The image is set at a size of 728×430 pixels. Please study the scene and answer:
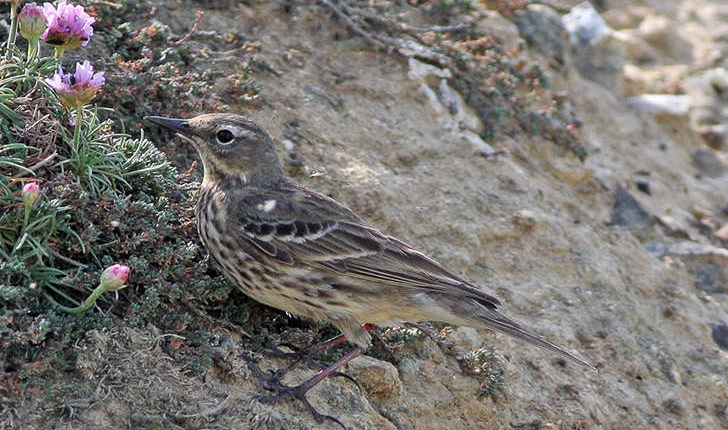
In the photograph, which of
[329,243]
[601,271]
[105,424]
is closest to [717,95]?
[601,271]

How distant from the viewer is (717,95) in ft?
38.2

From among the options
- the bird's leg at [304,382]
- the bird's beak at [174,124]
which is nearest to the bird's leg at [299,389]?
the bird's leg at [304,382]

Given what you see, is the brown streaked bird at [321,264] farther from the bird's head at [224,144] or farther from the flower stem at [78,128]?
the flower stem at [78,128]

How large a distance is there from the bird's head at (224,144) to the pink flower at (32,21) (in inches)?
36.3

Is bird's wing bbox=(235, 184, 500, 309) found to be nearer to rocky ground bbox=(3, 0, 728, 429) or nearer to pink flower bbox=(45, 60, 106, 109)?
rocky ground bbox=(3, 0, 728, 429)

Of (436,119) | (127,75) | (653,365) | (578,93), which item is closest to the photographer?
(127,75)

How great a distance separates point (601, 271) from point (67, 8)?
14.5 ft

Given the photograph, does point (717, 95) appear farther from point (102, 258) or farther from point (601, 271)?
point (102, 258)

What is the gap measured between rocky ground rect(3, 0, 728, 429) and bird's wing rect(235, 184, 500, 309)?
519 millimetres

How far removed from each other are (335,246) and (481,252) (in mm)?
1727

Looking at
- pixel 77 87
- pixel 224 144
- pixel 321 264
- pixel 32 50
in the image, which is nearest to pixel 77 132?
pixel 77 87

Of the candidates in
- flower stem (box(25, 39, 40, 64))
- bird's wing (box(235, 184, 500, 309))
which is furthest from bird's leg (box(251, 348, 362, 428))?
flower stem (box(25, 39, 40, 64))

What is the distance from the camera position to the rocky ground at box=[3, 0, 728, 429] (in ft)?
15.7

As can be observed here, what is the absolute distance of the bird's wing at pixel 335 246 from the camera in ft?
17.9
